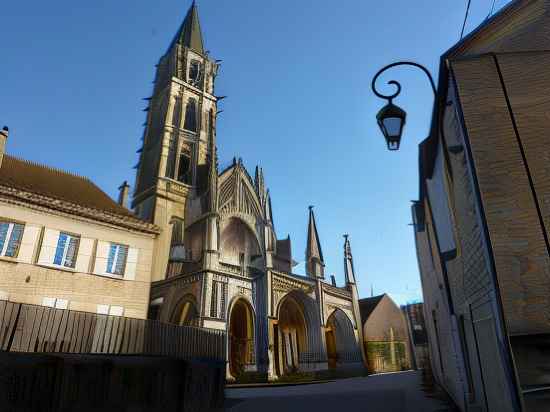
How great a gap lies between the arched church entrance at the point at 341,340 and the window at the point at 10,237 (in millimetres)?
24778

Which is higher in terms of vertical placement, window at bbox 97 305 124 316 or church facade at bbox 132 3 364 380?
church facade at bbox 132 3 364 380

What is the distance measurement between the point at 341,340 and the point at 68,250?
82.6 ft

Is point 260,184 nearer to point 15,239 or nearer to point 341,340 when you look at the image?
point 341,340

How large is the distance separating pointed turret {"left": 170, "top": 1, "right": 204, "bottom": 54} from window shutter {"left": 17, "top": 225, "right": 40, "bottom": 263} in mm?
36883

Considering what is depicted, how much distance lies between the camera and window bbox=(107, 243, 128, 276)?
15.5m

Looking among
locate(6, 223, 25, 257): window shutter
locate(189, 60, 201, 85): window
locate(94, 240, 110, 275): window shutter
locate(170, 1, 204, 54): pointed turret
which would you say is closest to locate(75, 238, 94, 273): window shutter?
locate(94, 240, 110, 275): window shutter

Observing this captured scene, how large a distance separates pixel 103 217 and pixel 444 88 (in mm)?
14038

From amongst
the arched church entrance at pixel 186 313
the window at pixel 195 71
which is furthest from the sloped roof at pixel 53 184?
the window at pixel 195 71

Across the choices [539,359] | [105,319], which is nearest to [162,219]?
[105,319]

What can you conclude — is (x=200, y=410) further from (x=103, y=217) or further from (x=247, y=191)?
(x=247, y=191)

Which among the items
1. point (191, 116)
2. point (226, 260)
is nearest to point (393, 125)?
point (226, 260)

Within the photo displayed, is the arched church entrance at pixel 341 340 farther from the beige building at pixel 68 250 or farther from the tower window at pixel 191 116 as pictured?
the tower window at pixel 191 116

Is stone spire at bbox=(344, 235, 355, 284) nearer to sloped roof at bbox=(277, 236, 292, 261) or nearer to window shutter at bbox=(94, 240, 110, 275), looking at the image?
sloped roof at bbox=(277, 236, 292, 261)

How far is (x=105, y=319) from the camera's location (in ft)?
30.6
